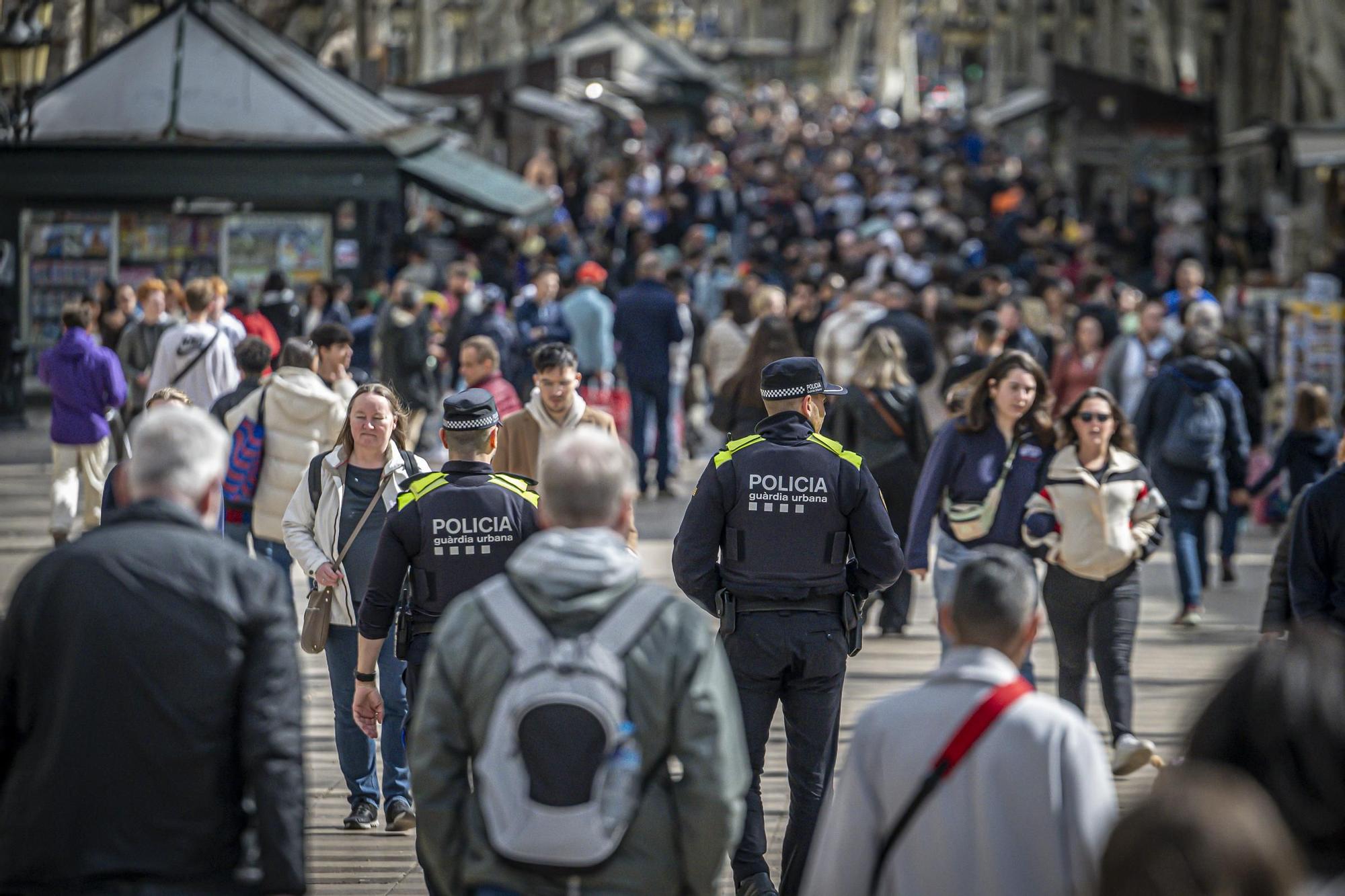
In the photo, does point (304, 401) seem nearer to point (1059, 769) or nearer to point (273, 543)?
point (273, 543)

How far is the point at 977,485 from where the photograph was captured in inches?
335

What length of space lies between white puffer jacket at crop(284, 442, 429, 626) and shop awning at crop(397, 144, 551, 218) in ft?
40.6

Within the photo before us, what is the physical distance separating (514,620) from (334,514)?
10.9 feet

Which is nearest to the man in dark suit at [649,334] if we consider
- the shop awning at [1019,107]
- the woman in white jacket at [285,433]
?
the woman in white jacket at [285,433]

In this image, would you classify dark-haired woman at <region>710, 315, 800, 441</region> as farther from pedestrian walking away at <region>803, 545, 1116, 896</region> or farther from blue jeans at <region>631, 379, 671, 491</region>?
pedestrian walking away at <region>803, 545, 1116, 896</region>

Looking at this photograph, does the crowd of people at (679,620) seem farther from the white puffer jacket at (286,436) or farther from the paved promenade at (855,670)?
the paved promenade at (855,670)

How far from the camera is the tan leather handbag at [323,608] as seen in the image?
7242 mm

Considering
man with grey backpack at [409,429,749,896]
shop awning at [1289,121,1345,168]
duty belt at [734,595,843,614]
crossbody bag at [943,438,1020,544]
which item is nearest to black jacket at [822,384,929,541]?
crossbody bag at [943,438,1020,544]

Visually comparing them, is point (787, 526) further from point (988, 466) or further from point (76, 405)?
point (76, 405)

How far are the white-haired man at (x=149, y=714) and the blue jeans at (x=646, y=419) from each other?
11315 millimetres

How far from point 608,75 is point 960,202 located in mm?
17503

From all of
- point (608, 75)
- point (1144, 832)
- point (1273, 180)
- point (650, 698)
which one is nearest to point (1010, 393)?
point (650, 698)

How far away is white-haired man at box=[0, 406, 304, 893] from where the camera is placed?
4.08 meters

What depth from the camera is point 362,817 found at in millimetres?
7379
